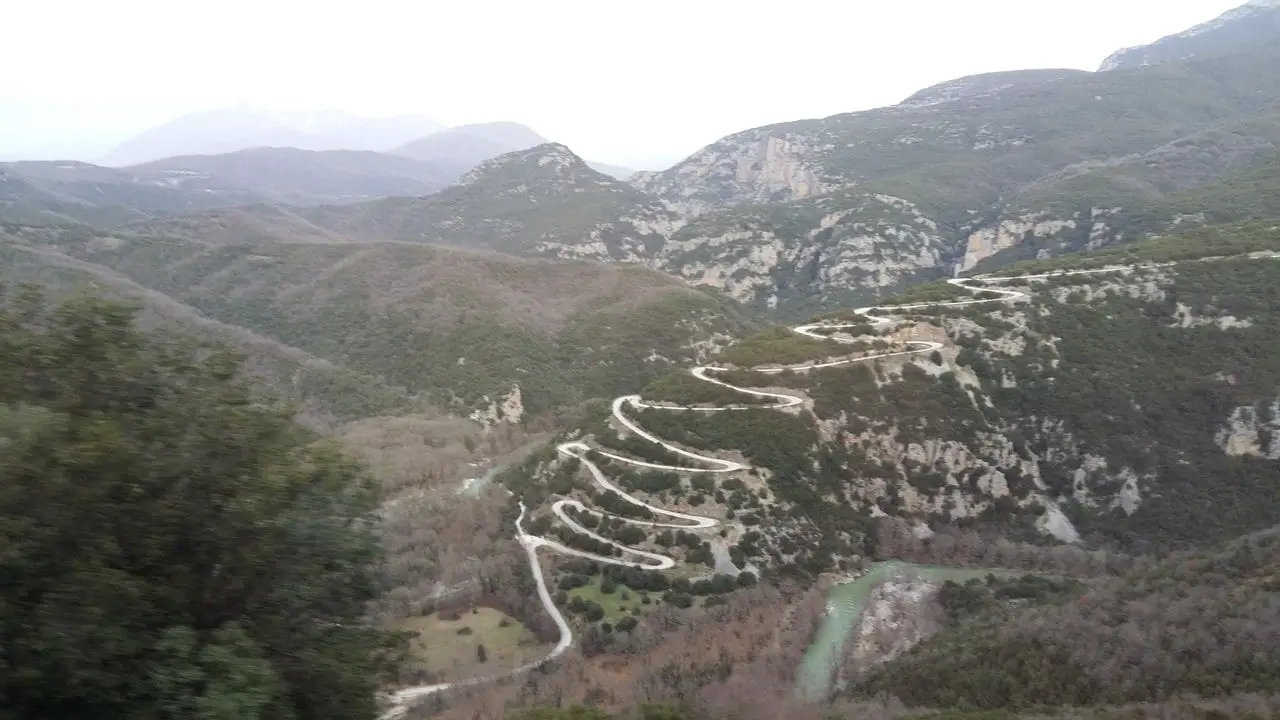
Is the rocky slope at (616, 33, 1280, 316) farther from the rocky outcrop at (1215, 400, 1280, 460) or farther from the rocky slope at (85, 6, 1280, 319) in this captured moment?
the rocky outcrop at (1215, 400, 1280, 460)

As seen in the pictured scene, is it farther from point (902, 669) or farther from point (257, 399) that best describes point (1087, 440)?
point (257, 399)

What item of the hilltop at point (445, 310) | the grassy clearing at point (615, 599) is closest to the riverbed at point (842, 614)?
the grassy clearing at point (615, 599)

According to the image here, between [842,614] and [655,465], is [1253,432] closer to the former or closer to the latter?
[842,614]

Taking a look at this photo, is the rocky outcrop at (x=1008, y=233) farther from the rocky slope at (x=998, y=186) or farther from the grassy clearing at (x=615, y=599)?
the grassy clearing at (x=615, y=599)

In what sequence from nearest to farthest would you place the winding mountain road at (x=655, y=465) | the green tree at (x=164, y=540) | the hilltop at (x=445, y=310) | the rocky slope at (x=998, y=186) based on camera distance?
1. the green tree at (x=164, y=540)
2. the winding mountain road at (x=655, y=465)
3. the hilltop at (x=445, y=310)
4. the rocky slope at (x=998, y=186)

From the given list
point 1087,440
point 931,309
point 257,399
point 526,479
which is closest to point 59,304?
point 257,399

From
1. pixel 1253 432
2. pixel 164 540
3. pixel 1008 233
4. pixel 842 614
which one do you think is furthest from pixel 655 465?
pixel 1008 233
